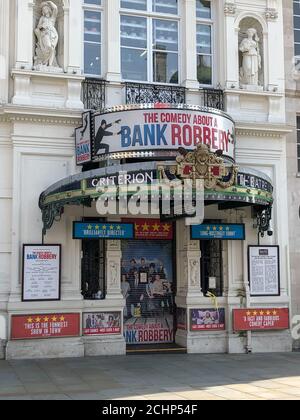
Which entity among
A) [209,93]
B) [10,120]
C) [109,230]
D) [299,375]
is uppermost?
[209,93]

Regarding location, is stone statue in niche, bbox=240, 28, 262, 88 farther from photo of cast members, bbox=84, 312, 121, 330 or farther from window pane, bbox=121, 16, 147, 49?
photo of cast members, bbox=84, 312, 121, 330

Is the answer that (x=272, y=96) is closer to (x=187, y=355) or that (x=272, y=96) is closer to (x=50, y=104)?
(x=50, y=104)

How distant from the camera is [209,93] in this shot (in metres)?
15.2

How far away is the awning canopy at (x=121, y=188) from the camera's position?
38.4 feet

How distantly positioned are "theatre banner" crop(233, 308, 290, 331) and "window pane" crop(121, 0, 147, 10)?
7.90 m

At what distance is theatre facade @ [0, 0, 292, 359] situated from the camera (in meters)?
13.0

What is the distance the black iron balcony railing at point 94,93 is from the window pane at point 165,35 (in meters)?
1.93

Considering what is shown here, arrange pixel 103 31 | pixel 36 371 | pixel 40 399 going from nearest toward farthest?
pixel 40 399 < pixel 36 371 < pixel 103 31

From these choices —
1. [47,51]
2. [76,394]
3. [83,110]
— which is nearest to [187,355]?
[76,394]

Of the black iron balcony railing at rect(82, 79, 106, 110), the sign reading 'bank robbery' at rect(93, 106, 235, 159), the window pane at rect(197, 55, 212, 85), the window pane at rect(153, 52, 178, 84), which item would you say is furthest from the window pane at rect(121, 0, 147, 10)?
the sign reading 'bank robbery' at rect(93, 106, 235, 159)

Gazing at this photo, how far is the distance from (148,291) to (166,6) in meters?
7.23

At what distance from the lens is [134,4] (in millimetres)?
15141

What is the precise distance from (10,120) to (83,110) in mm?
1664

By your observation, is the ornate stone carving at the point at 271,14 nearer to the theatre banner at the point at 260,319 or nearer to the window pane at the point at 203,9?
the window pane at the point at 203,9
